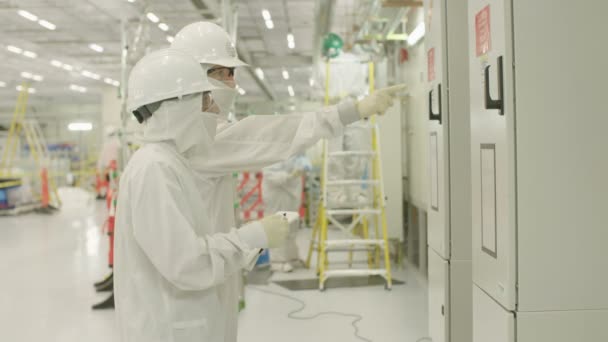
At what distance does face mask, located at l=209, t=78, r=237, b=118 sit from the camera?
229cm

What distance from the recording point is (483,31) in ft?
6.08

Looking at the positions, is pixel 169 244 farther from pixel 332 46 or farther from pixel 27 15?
pixel 27 15

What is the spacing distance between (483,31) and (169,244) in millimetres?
1258

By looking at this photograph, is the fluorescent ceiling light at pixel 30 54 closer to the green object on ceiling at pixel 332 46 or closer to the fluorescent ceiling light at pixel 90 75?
the fluorescent ceiling light at pixel 90 75

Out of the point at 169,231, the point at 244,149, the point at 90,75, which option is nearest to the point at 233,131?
the point at 244,149

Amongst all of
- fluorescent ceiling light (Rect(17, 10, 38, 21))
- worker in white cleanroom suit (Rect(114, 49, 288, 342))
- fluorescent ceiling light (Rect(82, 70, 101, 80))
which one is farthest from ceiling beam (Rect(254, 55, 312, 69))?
worker in white cleanroom suit (Rect(114, 49, 288, 342))

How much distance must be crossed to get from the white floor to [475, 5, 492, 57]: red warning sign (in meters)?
2.63

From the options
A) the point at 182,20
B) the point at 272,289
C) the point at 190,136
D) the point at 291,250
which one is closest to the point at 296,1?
the point at 182,20

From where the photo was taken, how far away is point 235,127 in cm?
223

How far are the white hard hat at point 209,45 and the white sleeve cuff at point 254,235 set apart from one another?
85 cm

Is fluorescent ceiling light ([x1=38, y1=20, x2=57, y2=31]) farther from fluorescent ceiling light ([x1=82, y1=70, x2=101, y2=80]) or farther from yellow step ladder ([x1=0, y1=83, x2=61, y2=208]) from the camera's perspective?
fluorescent ceiling light ([x1=82, y1=70, x2=101, y2=80])

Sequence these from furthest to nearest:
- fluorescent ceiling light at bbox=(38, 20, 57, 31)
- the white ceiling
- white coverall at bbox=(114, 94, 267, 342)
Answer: fluorescent ceiling light at bbox=(38, 20, 57, 31), the white ceiling, white coverall at bbox=(114, 94, 267, 342)

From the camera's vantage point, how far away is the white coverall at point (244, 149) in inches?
78.2

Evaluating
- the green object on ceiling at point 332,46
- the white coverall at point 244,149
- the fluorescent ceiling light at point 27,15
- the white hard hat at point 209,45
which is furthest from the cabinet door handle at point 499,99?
the fluorescent ceiling light at point 27,15
